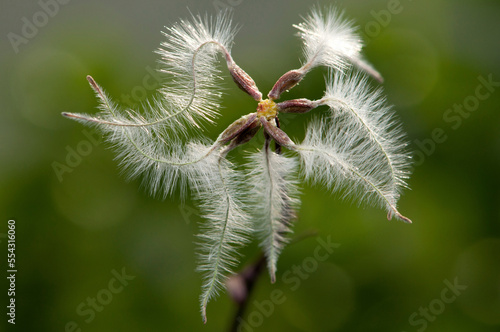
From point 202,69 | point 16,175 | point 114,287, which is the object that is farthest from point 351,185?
point 16,175

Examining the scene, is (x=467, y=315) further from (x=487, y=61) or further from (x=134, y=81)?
(x=134, y=81)

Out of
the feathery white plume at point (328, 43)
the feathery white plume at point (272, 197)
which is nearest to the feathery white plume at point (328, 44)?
the feathery white plume at point (328, 43)

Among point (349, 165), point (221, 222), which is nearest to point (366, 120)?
point (349, 165)

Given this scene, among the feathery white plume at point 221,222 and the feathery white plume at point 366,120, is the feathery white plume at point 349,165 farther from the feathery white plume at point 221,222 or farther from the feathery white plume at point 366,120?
the feathery white plume at point 221,222

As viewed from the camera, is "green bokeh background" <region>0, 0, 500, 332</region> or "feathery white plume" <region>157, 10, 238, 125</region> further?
"green bokeh background" <region>0, 0, 500, 332</region>

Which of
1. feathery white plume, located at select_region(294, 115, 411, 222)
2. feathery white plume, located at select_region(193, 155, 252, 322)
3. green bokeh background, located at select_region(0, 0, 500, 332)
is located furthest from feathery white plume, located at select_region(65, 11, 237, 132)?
green bokeh background, located at select_region(0, 0, 500, 332)

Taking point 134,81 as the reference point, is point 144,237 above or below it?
below

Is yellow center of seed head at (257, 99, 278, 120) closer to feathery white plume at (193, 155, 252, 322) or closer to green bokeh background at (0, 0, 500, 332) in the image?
feathery white plume at (193, 155, 252, 322)
